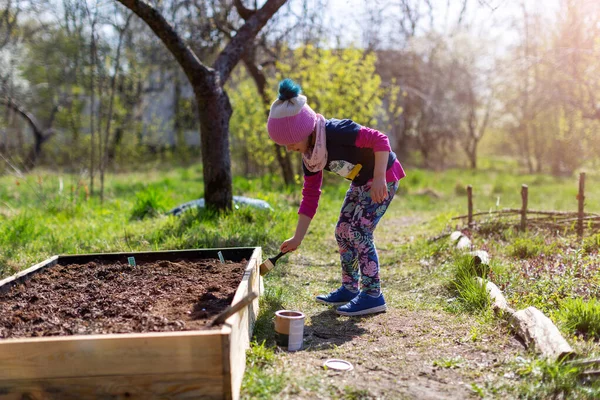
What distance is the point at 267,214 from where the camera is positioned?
242 inches

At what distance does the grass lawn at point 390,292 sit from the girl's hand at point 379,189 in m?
0.82

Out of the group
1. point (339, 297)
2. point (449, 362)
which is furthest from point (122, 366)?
point (339, 297)

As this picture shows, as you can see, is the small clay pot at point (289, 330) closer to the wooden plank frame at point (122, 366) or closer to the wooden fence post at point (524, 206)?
the wooden plank frame at point (122, 366)

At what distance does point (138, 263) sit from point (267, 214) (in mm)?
2452

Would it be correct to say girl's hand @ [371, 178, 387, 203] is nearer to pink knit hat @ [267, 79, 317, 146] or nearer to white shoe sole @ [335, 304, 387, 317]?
pink knit hat @ [267, 79, 317, 146]

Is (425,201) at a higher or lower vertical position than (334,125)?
lower

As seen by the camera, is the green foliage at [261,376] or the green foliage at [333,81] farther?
the green foliage at [333,81]

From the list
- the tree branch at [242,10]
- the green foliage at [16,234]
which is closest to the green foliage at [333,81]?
the tree branch at [242,10]

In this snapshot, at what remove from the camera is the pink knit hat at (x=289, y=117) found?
3.04 metres

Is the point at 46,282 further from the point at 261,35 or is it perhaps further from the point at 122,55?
the point at 122,55

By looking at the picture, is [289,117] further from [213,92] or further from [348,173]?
[213,92]

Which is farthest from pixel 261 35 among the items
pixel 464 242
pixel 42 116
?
pixel 42 116

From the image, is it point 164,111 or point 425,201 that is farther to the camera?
point 164,111

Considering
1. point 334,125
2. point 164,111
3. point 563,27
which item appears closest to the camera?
point 334,125
